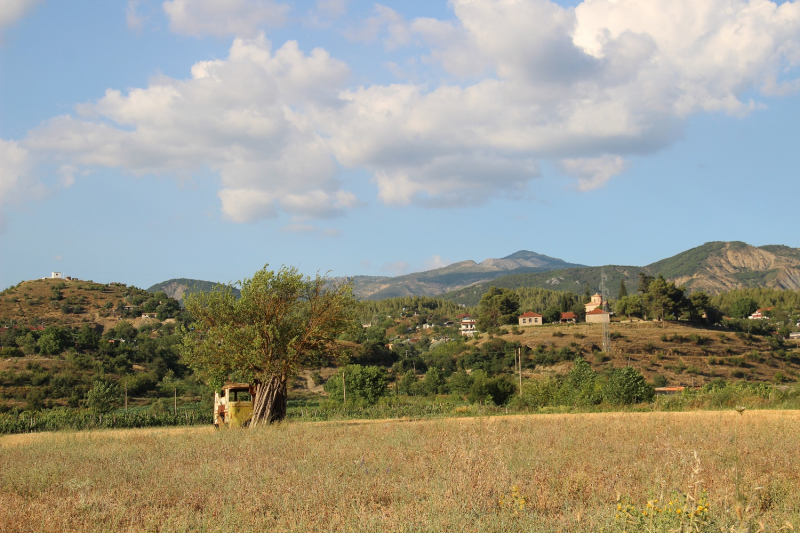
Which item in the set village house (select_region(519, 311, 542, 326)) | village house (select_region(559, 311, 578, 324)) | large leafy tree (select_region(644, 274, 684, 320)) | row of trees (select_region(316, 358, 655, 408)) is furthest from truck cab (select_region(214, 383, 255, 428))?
village house (select_region(559, 311, 578, 324))

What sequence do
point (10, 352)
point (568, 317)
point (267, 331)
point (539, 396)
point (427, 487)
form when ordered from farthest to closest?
1. point (568, 317)
2. point (10, 352)
3. point (539, 396)
4. point (267, 331)
5. point (427, 487)

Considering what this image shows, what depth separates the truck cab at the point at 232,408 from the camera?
98.0 ft

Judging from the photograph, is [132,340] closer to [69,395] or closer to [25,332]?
[25,332]

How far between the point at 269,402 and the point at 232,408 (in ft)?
11.4

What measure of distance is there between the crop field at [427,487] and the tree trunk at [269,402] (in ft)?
38.9

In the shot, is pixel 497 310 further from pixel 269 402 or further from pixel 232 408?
pixel 269 402

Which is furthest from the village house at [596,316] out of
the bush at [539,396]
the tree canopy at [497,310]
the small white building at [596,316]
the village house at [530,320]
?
the bush at [539,396]

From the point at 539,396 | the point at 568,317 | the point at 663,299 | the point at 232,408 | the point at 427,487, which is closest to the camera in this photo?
the point at 427,487

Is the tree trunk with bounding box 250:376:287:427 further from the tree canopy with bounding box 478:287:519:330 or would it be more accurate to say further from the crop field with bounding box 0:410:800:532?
the tree canopy with bounding box 478:287:519:330

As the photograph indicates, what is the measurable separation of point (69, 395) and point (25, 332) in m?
33.3

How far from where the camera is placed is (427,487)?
9398mm

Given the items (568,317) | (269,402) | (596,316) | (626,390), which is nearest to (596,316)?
(596,316)

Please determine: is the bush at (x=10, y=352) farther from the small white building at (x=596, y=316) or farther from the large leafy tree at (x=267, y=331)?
the small white building at (x=596, y=316)

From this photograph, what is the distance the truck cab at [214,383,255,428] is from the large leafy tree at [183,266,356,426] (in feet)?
5.11
